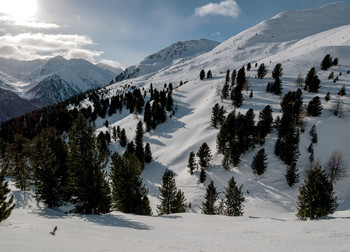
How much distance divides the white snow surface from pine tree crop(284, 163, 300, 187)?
1432mm

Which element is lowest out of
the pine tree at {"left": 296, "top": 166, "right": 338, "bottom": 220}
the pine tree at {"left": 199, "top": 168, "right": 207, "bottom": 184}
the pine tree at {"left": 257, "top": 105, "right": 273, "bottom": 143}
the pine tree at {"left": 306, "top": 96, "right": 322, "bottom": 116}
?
the pine tree at {"left": 199, "top": 168, "right": 207, "bottom": 184}

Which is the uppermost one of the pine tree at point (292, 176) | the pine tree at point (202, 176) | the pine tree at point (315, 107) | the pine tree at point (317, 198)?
the pine tree at point (315, 107)

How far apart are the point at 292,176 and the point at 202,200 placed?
22.0 meters

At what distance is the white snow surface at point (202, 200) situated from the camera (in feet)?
36.1

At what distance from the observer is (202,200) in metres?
44.8

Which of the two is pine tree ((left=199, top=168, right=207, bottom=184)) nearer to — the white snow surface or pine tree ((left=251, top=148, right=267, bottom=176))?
the white snow surface

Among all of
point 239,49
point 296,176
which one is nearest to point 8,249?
point 296,176

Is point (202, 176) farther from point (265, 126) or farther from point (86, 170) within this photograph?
point (86, 170)

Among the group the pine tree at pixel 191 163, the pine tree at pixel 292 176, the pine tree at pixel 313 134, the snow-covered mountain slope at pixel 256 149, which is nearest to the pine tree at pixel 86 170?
the snow-covered mountain slope at pixel 256 149

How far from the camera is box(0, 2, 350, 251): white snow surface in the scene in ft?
36.1

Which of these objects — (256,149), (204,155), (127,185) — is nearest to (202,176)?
(204,155)

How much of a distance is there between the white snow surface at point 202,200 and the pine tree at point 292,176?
1432 millimetres

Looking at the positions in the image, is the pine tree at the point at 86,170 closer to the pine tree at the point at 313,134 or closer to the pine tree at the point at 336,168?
the pine tree at the point at 336,168

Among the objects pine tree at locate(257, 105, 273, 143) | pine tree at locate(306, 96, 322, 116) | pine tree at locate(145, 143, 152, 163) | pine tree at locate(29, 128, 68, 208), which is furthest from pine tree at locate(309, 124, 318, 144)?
pine tree at locate(29, 128, 68, 208)
